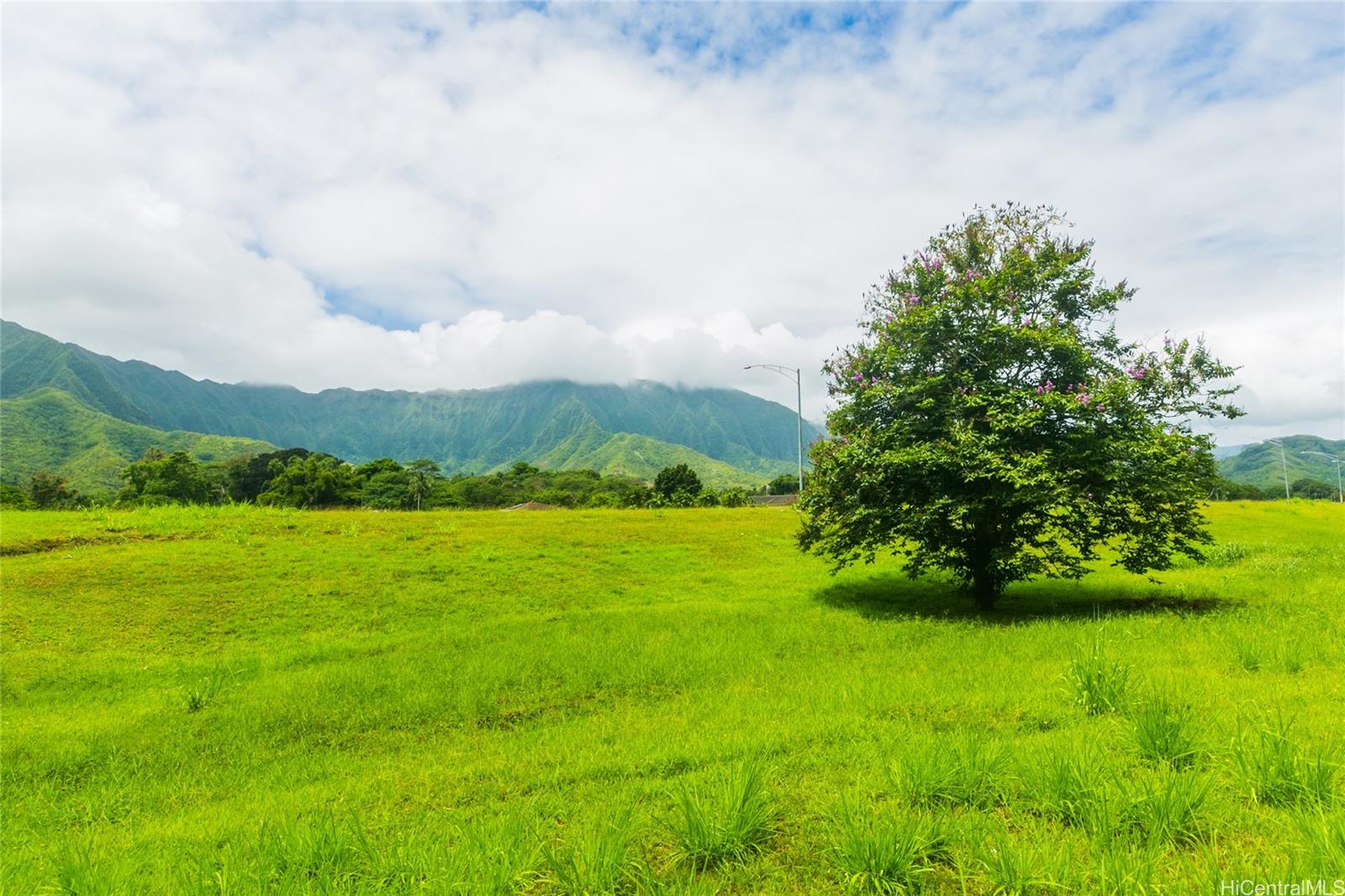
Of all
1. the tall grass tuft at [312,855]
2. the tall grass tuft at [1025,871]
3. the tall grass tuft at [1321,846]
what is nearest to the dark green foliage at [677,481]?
the tall grass tuft at [312,855]

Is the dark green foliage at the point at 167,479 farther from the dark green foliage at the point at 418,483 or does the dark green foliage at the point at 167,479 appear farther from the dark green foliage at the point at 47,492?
the dark green foliage at the point at 418,483

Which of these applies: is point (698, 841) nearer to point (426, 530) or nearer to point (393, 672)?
point (393, 672)

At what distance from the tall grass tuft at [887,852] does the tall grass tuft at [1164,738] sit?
2.32 meters

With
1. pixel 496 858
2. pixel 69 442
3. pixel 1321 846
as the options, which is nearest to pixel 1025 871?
pixel 1321 846

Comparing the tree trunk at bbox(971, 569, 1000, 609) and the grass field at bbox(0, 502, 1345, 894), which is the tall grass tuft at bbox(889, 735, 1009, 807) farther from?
the tree trunk at bbox(971, 569, 1000, 609)

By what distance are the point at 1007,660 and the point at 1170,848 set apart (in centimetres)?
595

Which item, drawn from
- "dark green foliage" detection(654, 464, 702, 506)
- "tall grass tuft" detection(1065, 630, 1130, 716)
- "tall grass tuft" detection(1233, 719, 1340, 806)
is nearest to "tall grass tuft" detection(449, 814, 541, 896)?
"tall grass tuft" detection(1233, 719, 1340, 806)

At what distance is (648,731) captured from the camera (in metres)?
7.07

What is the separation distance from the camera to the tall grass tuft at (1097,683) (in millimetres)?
6176

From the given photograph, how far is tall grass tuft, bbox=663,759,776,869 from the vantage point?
390 centimetres

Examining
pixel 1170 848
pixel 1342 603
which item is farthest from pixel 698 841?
pixel 1342 603

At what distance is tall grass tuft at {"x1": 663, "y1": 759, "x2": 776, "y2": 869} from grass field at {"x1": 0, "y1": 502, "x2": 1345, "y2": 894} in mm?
20

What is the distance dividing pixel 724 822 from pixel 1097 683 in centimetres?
490

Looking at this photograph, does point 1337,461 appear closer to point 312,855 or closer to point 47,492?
point 312,855
